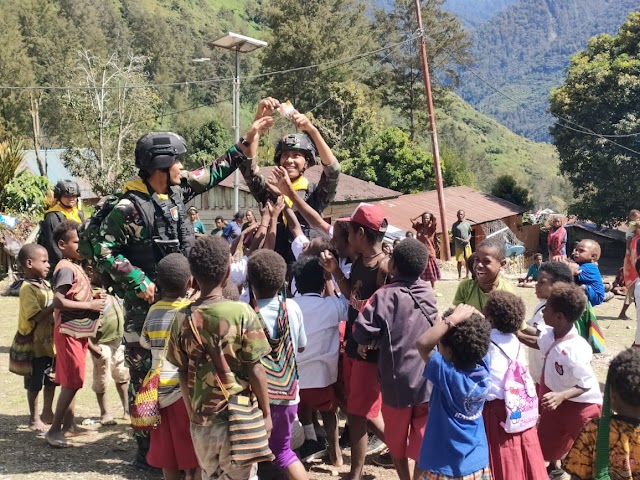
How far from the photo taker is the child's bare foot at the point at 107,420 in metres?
5.84

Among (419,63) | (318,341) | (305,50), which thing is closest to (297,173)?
(318,341)

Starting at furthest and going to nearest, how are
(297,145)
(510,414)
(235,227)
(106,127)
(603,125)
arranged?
(106,127), (603,125), (235,227), (297,145), (510,414)

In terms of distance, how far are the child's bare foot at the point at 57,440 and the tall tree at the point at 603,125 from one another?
24.4 metres

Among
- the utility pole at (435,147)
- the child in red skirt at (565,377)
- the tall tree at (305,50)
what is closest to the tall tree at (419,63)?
the tall tree at (305,50)

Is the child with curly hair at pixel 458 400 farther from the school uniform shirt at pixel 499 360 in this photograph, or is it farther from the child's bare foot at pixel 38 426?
the child's bare foot at pixel 38 426

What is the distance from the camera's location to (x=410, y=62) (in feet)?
151

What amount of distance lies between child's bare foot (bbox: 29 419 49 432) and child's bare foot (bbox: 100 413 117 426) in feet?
1.43

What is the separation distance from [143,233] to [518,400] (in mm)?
2504

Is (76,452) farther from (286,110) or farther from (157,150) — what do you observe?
(286,110)

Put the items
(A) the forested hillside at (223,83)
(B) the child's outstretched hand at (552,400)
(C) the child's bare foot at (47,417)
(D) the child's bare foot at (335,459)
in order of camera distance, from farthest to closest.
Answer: (A) the forested hillside at (223,83), (C) the child's bare foot at (47,417), (D) the child's bare foot at (335,459), (B) the child's outstretched hand at (552,400)

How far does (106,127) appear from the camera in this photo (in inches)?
1374

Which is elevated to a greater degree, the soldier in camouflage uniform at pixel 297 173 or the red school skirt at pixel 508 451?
the soldier in camouflage uniform at pixel 297 173

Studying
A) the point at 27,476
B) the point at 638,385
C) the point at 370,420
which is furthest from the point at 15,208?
the point at 638,385

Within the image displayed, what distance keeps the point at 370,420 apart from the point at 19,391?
13.4ft
